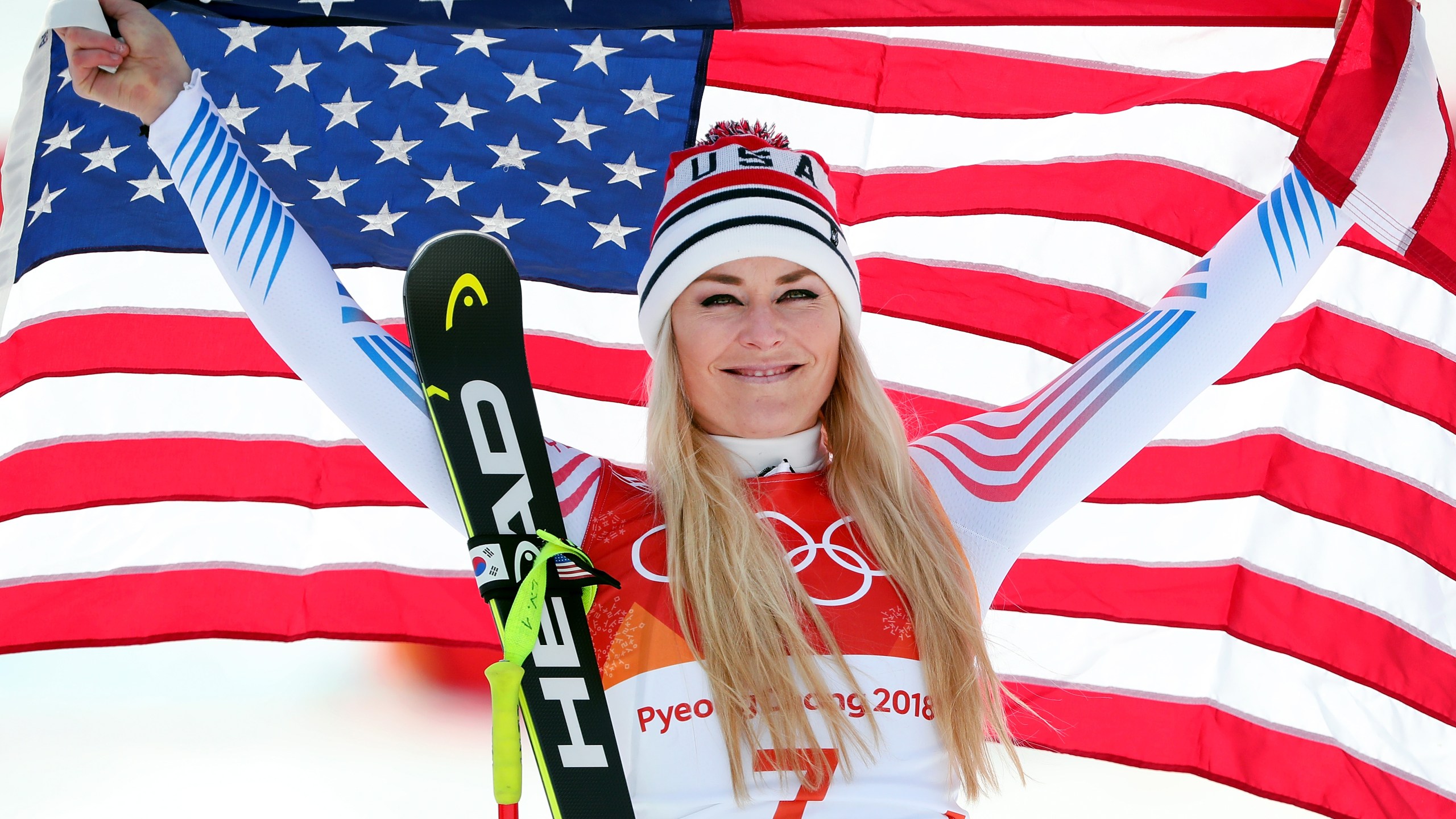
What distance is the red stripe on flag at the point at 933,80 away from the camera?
2.93 m

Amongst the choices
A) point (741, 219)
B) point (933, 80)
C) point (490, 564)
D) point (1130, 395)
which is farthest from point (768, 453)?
point (933, 80)

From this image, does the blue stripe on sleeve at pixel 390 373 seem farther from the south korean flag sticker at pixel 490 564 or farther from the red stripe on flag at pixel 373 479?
the red stripe on flag at pixel 373 479

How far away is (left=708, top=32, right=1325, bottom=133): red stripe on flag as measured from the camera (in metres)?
2.93

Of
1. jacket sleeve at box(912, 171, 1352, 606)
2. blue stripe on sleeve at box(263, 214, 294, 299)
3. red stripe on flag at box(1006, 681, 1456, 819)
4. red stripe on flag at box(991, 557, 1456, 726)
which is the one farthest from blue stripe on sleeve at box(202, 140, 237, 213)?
red stripe on flag at box(1006, 681, 1456, 819)

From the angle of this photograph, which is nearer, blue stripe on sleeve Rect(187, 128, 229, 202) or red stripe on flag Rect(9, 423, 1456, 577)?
blue stripe on sleeve Rect(187, 128, 229, 202)

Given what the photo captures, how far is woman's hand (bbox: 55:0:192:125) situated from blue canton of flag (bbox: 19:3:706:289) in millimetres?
658

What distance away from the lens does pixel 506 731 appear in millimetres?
1792

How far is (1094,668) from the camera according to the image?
120 inches

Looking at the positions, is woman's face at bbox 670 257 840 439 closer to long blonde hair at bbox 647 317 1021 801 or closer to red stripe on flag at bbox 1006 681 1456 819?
long blonde hair at bbox 647 317 1021 801

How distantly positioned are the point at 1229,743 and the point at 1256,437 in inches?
31.2

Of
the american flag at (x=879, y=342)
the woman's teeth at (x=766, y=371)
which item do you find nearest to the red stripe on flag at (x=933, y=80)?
the american flag at (x=879, y=342)

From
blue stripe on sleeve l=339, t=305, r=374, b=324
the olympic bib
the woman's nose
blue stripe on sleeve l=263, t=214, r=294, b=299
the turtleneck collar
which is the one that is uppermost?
blue stripe on sleeve l=263, t=214, r=294, b=299

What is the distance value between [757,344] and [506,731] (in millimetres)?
813

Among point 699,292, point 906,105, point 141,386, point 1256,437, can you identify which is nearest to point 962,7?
point 906,105
